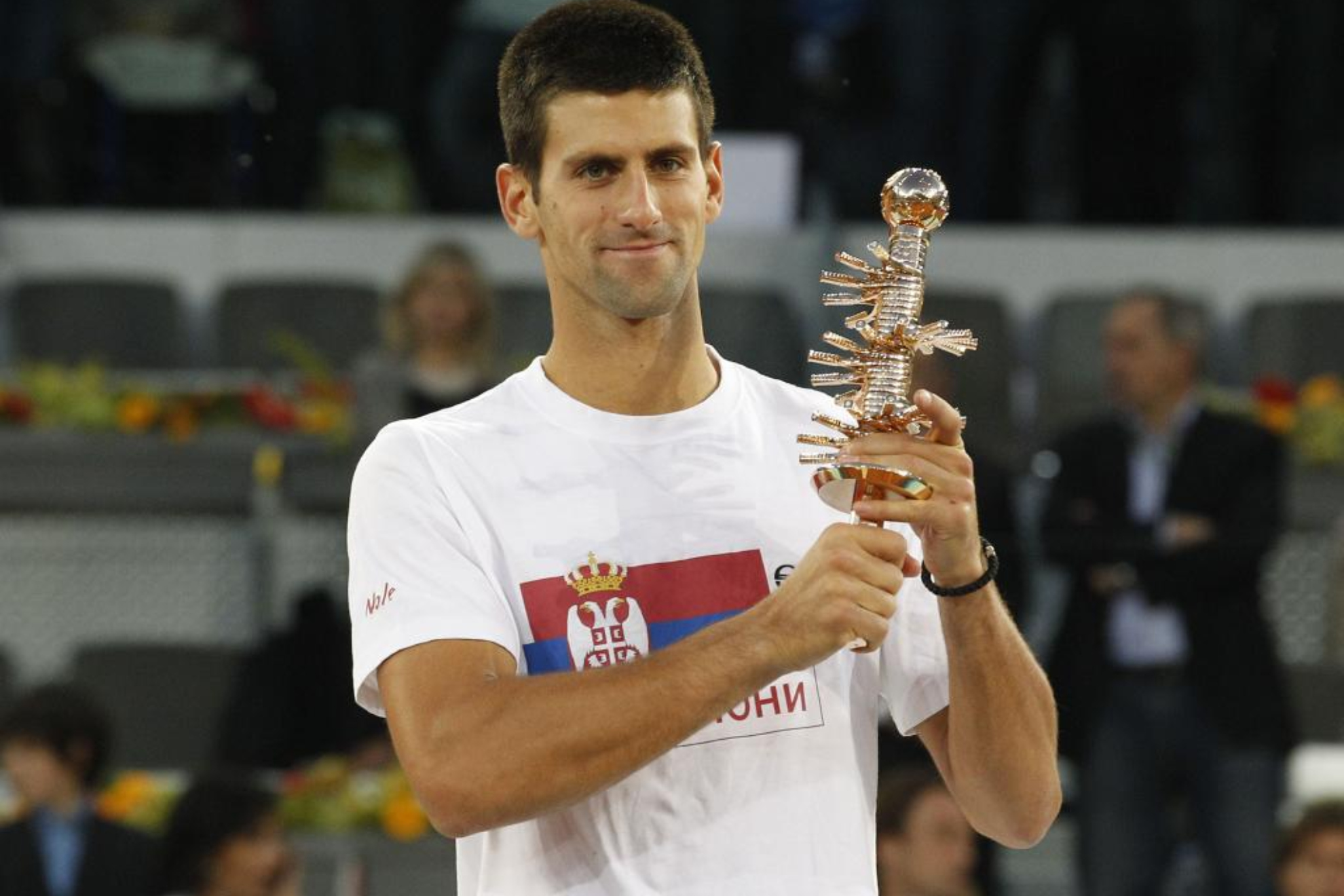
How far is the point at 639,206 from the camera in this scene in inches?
85.7

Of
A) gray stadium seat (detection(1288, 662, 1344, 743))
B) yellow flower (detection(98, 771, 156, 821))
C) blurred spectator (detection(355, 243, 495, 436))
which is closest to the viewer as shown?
yellow flower (detection(98, 771, 156, 821))

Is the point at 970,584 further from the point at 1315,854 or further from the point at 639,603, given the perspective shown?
the point at 1315,854

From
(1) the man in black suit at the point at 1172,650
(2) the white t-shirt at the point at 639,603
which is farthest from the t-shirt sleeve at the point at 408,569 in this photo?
(1) the man in black suit at the point at 1172,650

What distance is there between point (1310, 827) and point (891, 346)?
338cm

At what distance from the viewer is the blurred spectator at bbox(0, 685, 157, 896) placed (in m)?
5.32

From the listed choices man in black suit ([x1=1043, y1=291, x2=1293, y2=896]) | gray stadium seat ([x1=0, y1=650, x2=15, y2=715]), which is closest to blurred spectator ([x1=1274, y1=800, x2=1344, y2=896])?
man in black suit ([x1=1043, y1=291, x2=1293, y2=896])

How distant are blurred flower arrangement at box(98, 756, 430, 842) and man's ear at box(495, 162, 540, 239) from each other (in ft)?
10.8

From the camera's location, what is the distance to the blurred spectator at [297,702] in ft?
19.9

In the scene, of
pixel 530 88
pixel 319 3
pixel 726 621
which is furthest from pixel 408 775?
pixel 319 3

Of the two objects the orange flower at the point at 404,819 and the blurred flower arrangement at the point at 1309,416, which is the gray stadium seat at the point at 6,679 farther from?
the blurred flower arrangement at the point at 1309,416

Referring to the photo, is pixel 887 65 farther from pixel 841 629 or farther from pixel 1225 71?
pixel 841 629

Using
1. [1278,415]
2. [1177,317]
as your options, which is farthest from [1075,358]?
[1177,317]

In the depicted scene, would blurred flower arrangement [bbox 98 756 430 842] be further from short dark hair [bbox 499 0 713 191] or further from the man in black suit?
short dark hair [bbox 499 0 713 191]

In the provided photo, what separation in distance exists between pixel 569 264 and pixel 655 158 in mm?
147
